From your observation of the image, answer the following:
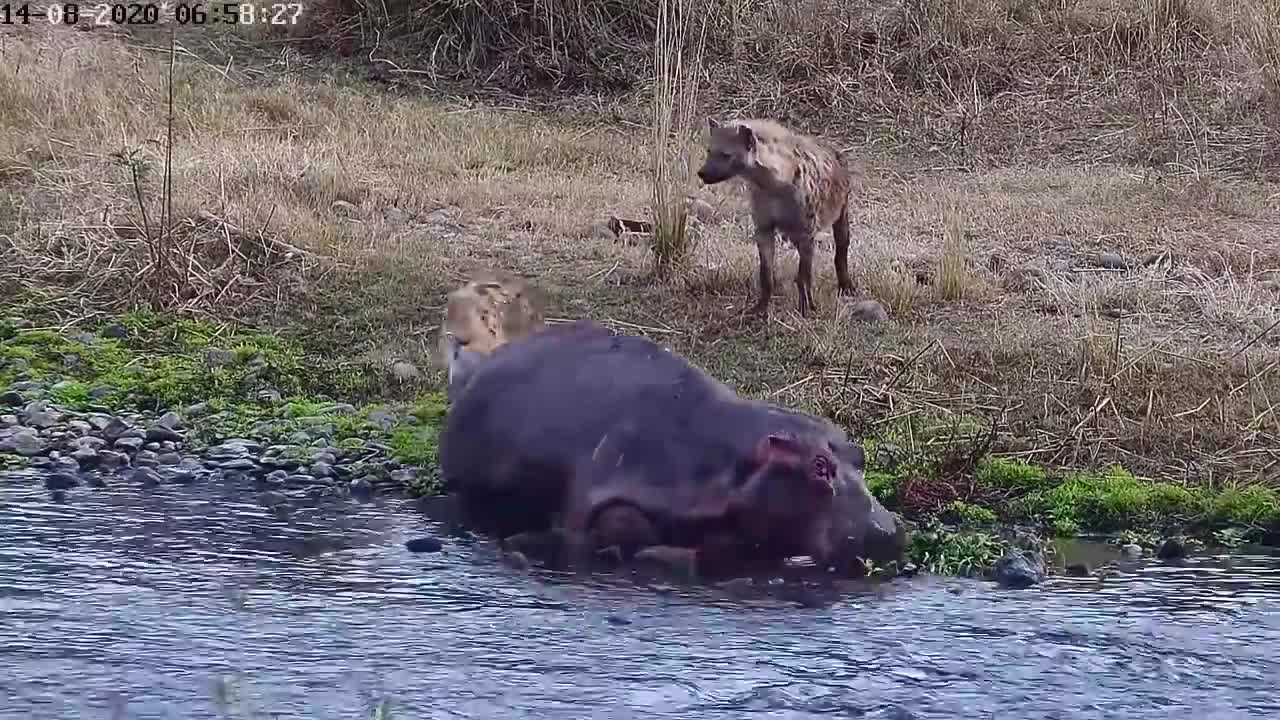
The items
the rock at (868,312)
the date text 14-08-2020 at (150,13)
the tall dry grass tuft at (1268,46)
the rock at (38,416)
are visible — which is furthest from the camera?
the date text 14-08-2020 at (150,13)

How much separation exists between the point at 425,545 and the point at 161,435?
1567mm

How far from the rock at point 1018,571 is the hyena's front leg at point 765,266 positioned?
3.23m

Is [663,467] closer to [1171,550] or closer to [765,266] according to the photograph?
[1171,550]

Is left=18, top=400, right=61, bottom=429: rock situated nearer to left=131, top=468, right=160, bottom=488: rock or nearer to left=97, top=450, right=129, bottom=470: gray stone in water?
left=97, top=450, right=129, bottom=470: gray stone in water

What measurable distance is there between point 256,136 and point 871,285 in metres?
4.14

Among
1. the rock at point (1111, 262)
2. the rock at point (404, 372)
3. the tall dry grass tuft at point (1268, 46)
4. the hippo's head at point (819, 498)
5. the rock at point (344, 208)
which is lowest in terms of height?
the rock at point (404, 372)

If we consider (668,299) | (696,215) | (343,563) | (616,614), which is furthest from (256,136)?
(616,614)

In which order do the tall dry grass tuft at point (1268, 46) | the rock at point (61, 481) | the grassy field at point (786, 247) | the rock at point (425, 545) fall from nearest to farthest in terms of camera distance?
the rock at point (425, 545)
the rock at point (61, 481)
the grassy field at point (786, 247)
the tall dry grass tuft at point (1268, 46)

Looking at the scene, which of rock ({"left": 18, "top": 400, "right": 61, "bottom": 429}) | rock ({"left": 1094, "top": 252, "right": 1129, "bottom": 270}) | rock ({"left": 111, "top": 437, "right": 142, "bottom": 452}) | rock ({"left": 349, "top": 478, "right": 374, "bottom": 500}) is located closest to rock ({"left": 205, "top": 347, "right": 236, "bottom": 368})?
rock ({"left": 18, "top": 400, "right": 61, "bottom": 429})

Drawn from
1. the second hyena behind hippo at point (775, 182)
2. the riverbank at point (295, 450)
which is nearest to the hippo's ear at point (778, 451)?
the riverbank at point (295, 450)

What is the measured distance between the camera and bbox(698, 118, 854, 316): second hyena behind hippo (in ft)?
28.1

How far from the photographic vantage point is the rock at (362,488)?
6.00 meters

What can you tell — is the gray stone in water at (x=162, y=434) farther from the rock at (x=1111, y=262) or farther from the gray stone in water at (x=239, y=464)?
the rock at (x=1111, y=262)

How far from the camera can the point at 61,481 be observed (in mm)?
6020
